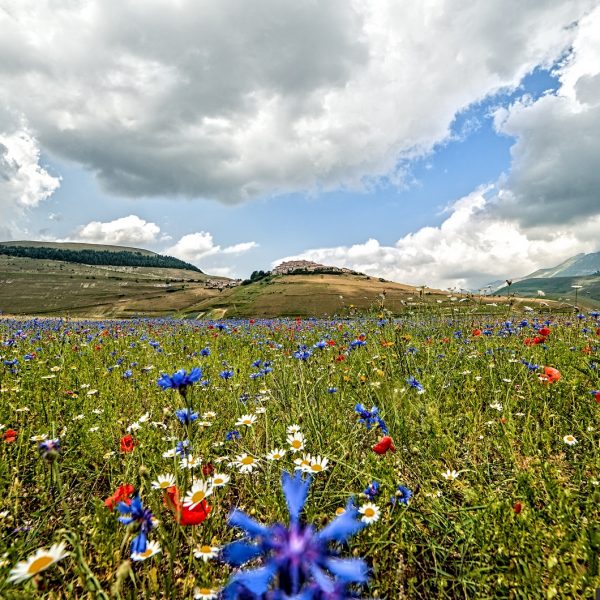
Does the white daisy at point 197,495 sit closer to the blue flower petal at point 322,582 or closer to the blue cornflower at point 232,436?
the blue cornflower at point 232,436

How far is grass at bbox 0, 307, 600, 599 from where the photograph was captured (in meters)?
2.03

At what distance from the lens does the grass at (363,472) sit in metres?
2.03

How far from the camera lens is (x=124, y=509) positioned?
1.49 metres

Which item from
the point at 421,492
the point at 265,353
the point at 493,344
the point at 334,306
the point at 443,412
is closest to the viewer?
the point at 421,492

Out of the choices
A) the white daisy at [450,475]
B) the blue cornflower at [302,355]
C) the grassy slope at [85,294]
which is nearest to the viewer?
the white daisy at [450,475]

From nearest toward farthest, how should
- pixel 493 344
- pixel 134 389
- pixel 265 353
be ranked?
pixel 134 389 → pixel 493 344 → pixel 265 353

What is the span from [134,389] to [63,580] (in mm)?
3367

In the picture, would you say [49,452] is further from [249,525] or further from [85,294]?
[85,294]

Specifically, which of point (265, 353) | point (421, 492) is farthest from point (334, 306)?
point (421, 492)

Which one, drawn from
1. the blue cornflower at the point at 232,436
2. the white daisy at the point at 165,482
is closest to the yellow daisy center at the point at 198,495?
the white daisy at the point at 165,482

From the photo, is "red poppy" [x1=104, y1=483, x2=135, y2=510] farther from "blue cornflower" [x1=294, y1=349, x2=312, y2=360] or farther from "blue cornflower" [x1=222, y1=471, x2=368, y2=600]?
"blue cornflower" [x1=294, y1=349, x2=312, y2=360]

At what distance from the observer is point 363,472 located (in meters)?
2.42

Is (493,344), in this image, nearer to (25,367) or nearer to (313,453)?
(313,453)

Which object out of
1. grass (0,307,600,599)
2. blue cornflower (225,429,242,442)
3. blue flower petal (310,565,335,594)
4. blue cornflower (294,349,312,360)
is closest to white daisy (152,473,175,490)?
grass (0,307,600,599)
